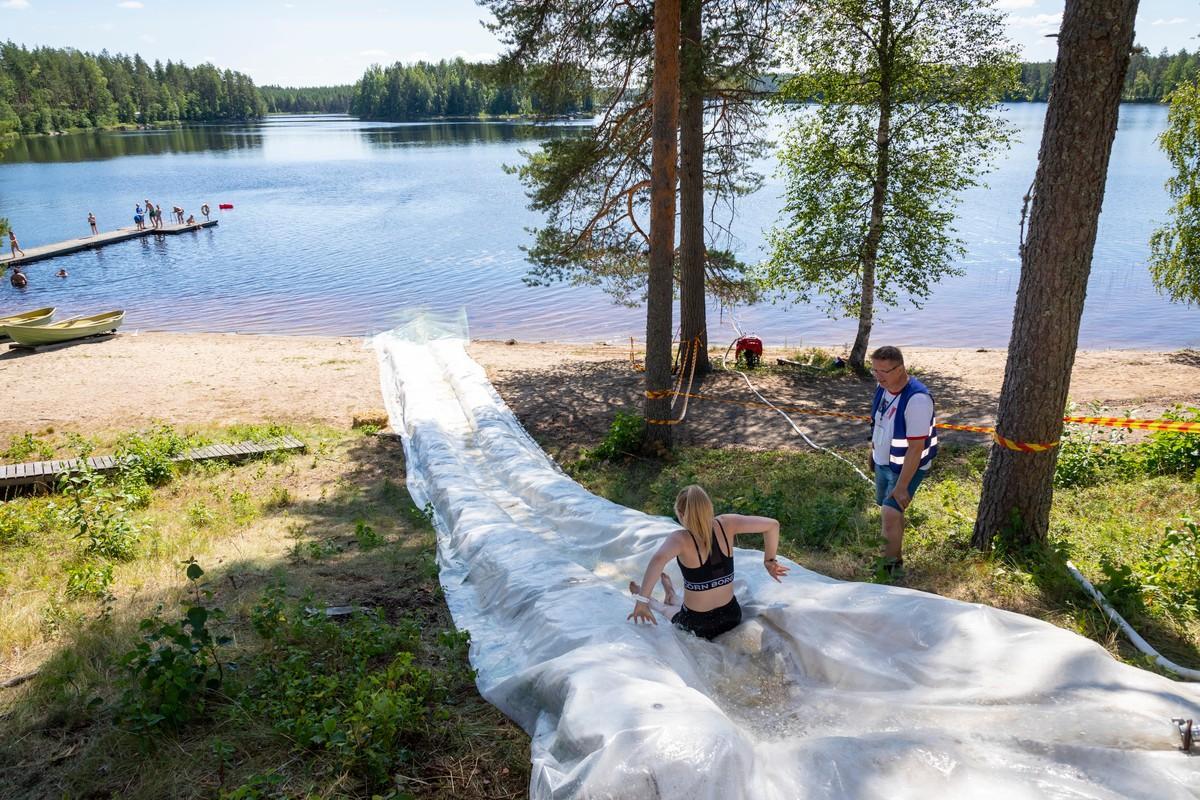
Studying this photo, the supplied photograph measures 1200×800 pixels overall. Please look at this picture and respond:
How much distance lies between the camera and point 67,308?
27.0 metres

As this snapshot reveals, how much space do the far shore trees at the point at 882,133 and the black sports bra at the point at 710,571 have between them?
12179 millimetres

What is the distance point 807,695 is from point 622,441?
6.91 metres

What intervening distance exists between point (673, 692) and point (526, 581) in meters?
2.20

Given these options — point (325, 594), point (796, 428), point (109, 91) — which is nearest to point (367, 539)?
point (325, 594)

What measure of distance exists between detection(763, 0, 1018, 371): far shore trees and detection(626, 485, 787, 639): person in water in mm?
12064

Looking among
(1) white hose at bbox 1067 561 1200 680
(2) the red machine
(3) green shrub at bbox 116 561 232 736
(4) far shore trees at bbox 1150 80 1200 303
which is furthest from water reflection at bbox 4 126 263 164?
(1) white hose at bbox 1067 561 1200 680

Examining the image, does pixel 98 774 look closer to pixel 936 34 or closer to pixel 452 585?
pixel 452 585

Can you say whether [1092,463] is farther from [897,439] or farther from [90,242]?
[90,242]

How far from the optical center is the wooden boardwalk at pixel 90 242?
33531 millimetres

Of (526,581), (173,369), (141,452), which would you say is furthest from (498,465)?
(173,369)

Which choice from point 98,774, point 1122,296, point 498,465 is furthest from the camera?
point 1122,296

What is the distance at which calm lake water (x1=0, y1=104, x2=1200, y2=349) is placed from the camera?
80.6 feet

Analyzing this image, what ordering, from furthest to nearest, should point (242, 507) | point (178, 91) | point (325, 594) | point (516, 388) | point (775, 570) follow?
point (178, 91) < point (516, 388) < point (242, 507) < point (325, 594) < point (775, 570)

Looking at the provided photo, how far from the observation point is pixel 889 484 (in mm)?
6195
